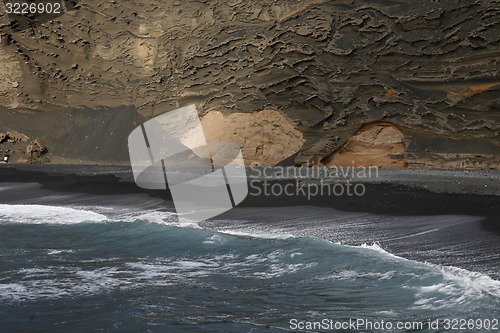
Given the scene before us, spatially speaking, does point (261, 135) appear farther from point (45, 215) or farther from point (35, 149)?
point (35, 149)

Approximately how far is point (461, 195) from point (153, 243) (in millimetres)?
4550

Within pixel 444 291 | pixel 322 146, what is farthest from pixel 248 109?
pixel 444 291

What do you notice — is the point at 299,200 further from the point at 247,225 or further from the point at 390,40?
the point at 390,40

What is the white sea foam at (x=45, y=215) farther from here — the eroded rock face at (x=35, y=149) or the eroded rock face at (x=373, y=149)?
the eroded rock face at (x=35, y=149)

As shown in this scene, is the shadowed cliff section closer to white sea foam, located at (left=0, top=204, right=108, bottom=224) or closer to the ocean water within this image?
white sea foam, located at (left=0, top=204, right=108, bottom=224)

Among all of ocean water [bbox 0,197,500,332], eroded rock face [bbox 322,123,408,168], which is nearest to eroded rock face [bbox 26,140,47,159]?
eroded rock face [bbox 322,123,408,168]

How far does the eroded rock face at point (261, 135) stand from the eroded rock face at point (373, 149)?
1187 millimetres

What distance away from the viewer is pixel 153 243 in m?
7.91

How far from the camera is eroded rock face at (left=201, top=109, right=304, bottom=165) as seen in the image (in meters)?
15.5

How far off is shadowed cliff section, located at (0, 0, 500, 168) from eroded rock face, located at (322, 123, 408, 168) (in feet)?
0.58

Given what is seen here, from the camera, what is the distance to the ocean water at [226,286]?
451 centimetres

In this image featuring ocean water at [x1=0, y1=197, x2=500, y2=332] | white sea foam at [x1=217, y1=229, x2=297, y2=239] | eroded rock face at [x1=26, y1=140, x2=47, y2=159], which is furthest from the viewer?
eroded rock face at [x1=26, y1=140, x2=47, y2=159]

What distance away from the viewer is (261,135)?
51.8 ft

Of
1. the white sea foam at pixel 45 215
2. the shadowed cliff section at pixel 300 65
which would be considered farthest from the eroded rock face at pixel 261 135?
the white sea foam at pixel 45 215
